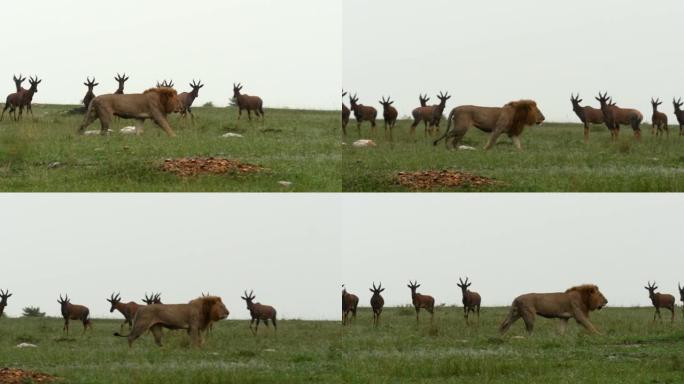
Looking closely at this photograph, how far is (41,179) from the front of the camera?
2972 cm

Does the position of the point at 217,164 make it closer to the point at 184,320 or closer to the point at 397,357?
the point at 184,320

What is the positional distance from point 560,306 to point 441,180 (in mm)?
4611

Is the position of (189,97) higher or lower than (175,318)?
higher

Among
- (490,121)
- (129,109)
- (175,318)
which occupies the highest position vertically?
(129,109)

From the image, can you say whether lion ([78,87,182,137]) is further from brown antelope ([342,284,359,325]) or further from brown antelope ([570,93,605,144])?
brown antelope ([570,93,605,144])

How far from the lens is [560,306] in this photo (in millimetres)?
31984

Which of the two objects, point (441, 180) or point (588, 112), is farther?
point (588, 112)

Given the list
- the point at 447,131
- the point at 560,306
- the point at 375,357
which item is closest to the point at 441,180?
the point at 447,131

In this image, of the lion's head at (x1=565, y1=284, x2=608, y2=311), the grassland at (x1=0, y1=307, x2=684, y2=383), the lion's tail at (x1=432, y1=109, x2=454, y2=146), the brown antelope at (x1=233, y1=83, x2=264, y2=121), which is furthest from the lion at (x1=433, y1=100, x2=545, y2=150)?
the brown antelope at (x1=233, y1=83, x2=264, y2=121)

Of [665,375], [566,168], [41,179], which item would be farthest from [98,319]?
[665,375]

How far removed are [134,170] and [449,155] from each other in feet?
26.3

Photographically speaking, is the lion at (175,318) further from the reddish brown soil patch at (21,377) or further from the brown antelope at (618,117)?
the brown antelope at (618,117)

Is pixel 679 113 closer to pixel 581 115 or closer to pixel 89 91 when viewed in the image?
pixel 581 115

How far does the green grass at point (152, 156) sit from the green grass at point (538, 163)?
1.03 meters
